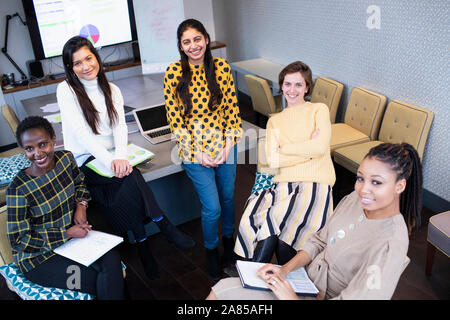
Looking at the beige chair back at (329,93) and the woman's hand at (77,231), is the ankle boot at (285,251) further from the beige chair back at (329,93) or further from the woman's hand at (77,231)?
the beige chair back at (329,93)

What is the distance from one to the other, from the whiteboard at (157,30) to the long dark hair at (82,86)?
252 cm

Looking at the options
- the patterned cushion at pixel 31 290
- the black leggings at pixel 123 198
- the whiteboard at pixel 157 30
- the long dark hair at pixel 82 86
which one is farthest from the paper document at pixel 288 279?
the whiteboard at pixel 157 30

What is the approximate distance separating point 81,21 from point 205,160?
3.23m

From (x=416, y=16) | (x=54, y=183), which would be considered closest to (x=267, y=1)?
(x=416, y=16)

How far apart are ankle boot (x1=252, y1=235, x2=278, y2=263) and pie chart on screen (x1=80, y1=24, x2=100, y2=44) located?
3.77m

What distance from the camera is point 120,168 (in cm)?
242

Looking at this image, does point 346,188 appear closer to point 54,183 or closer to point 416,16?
point 416,16

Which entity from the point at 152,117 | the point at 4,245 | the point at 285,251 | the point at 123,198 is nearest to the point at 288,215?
the point at 285,251

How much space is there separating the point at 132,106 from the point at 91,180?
4.70ft

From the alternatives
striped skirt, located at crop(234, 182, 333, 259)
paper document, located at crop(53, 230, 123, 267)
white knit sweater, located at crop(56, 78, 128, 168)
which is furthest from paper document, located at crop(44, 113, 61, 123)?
striped skirt, located at crop(234, 182, 333, 259)

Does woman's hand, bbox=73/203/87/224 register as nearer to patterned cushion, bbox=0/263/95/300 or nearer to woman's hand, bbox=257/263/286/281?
patterned cushion, bbox=0/263/95/300

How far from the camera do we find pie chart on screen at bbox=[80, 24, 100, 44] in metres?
4.88

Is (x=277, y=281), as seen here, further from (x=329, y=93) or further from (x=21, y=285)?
(x=329, y=93)

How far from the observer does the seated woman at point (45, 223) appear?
1.96m
